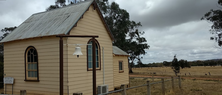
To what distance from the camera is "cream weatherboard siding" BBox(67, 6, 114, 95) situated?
9766 millimetres

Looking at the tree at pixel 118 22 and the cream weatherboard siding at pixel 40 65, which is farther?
the tree at pixel 118 22

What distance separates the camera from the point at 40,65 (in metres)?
10.3

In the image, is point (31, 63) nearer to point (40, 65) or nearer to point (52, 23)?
point (40, 65)

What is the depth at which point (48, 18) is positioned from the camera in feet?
39.9

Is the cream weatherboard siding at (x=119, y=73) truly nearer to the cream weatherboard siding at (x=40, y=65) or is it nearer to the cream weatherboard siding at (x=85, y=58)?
the cream weatherboard siding at (x=85, y=58)

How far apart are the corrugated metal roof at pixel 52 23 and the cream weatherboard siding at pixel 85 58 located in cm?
38

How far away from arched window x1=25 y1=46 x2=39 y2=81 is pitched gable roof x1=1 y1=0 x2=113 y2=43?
0.82 meters

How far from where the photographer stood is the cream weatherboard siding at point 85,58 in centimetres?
977

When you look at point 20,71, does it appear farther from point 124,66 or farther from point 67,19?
point 124,66

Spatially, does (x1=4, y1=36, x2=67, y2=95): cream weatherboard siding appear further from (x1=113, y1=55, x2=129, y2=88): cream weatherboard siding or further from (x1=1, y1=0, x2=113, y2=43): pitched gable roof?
(x1=113, y1=55, x2=129, y2=88): cream weatherboard siding

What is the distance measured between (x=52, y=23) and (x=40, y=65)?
2.50m

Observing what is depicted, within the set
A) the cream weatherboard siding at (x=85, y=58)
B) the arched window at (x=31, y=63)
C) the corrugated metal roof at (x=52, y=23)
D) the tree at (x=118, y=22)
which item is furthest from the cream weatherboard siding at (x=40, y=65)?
the tree at (x=118, y=22)

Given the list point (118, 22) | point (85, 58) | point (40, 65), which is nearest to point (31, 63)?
point (40, 65)

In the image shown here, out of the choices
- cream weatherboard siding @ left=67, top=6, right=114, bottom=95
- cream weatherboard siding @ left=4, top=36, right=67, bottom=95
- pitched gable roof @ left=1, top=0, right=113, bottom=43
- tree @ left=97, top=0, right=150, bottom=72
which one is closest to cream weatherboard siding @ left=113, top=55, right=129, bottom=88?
cream weatherboard siding @ left=67, top=6, right=114, bottom=95
